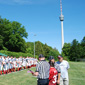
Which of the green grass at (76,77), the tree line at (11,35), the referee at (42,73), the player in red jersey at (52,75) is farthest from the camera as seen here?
the tree line at (11,35)

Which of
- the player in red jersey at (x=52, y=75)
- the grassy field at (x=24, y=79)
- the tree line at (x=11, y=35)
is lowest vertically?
the grassy field at (x=24, y=79)

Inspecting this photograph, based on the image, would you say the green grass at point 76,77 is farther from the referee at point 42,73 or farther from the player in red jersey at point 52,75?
the referee at point 42,73

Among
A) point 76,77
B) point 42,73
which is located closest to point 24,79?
point 76,77

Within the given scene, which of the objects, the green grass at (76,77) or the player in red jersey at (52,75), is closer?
the player in red jersey at (52,75)

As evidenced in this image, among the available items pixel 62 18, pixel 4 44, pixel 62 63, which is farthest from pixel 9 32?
pixel 62 18

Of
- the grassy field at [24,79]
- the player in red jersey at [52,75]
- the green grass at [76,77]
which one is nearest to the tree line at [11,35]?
the green grass at [76,77]

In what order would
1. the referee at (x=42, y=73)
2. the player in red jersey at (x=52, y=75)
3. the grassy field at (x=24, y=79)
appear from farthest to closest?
the grassy field at (x=24, y=79), the player in red jersey at (x=52, y=75), the referee at (x=42, y=73)

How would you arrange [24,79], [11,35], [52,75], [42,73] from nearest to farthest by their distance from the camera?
[42,73] → [52,75] → [24,79] → [11,35]

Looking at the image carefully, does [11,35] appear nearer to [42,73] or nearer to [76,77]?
[76,77]

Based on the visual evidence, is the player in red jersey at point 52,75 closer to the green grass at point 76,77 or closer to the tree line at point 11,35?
the green grass at point 76,77

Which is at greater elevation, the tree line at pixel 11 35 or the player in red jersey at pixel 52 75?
the tree line at pixel 11 35

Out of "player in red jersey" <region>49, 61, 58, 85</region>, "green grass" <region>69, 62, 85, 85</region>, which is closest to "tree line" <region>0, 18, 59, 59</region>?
"green grass" <region>69, 62, 85, 85</region>

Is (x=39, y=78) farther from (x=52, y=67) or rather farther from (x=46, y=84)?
(x=52, y=67)

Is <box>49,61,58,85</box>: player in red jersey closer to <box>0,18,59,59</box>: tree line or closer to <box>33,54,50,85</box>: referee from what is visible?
<box>33,54,50,85</box>: referee
